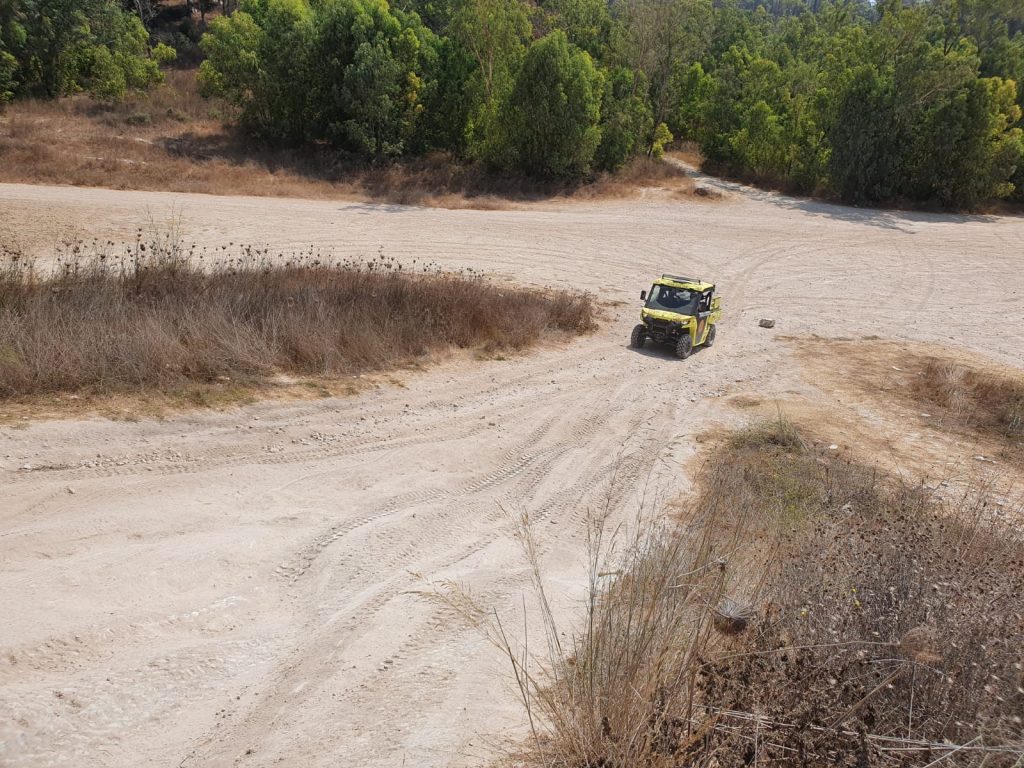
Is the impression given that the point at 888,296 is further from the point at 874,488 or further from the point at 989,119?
the point at 989,119

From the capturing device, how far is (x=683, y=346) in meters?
15.5

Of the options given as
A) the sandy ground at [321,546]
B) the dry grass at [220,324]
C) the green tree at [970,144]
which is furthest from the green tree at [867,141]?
the dry grass at [220,324]

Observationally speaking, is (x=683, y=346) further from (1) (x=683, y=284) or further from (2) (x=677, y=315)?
(1) (x=683, y=284)

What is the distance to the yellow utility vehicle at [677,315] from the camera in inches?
607

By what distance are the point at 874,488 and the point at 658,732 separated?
21.3 feet

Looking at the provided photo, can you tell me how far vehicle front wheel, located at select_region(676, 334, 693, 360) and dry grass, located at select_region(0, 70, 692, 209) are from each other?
1849cm

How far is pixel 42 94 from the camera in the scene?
3962cm

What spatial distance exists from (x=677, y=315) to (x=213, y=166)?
2478 centimetres

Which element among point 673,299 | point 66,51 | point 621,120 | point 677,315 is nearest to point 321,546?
point 677,315

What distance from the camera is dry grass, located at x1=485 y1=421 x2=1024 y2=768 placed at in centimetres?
380

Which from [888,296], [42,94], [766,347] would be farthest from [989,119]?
[42,94]

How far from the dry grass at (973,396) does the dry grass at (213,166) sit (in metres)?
20.8

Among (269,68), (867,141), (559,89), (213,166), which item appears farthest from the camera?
(269,68)

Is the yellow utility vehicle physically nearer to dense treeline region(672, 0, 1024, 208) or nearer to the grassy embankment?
the grassy embankment
